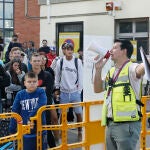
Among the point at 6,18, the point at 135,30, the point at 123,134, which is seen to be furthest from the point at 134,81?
the point at 6,18

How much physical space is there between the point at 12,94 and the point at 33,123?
2.16 m

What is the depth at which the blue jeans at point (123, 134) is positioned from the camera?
5.16 m

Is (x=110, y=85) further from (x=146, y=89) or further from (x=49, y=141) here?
(x=146, y=89)

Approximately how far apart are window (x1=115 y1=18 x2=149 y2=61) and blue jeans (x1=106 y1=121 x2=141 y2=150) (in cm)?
1043

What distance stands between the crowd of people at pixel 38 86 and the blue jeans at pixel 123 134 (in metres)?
1.18

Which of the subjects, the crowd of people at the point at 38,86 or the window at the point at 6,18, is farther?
the window at the point at 6,18

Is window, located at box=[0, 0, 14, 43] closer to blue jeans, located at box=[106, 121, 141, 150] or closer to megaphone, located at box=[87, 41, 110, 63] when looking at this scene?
megaphone, located at box=[87, 41, 110, 63]

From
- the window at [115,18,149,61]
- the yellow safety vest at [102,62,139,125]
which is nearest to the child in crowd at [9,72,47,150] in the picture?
the yellow safety vest at [102,62,139,125]

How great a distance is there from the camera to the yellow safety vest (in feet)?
16.8

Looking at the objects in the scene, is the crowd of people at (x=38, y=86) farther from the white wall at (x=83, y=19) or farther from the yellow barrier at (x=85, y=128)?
the white wall at (x=83, y=19)

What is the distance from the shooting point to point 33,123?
5.83 metres

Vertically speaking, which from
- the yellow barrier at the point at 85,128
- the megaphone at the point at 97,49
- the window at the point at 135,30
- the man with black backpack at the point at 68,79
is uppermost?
the window at the point at 135,30

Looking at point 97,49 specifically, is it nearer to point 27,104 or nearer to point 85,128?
point 27,104

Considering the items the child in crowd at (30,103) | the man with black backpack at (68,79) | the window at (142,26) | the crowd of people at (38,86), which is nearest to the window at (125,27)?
the window at (142,26)
